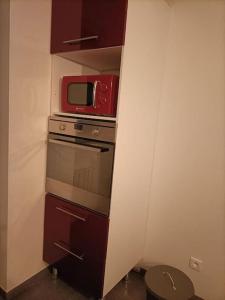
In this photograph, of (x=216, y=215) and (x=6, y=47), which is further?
(x=216, y=215)

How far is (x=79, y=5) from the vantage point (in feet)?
4.48

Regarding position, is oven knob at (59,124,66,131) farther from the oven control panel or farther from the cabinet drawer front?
the cabinet drawer front

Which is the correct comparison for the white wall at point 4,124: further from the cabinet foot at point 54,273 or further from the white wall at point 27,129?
the cabinet foot at point 54,273

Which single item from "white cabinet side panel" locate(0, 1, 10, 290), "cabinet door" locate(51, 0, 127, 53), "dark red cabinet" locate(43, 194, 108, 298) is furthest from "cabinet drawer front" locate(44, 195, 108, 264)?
"cabinet door" locate(51, 0, 127, 53)

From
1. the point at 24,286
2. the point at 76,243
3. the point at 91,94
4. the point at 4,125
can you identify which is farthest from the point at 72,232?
the point at 91,94

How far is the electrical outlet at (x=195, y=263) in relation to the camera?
161cm

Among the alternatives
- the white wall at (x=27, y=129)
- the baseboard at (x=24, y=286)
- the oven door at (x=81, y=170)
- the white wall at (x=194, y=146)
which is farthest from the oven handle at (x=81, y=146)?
the baseboard at (x=24, y=286)

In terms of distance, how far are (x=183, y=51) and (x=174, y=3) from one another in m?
0.33

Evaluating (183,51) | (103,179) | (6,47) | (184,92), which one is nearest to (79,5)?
(6,47)

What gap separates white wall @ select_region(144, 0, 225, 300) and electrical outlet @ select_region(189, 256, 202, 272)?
3cm

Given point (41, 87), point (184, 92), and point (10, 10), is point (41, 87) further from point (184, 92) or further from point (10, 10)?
point (184, 92)

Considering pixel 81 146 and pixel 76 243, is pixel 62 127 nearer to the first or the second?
pixel 81 146

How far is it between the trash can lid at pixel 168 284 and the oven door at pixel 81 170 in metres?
0.57

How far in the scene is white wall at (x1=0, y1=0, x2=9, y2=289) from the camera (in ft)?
4.20
